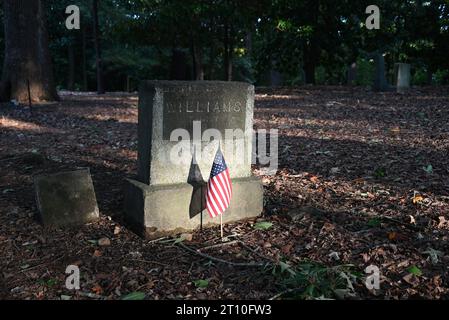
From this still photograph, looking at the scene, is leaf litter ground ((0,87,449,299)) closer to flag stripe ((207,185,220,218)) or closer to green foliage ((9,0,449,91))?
flag stripe ((207,185,220,218))

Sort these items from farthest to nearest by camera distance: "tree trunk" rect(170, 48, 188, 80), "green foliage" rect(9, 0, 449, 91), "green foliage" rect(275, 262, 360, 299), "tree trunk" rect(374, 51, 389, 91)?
1. "tree trunk" rect(170, 48, 188, 80)
2. "green foliage" rect(9, 0, 449, 91)
3. "tree trunk" rect(374, 51, 389, 91)
4. "green foliage" rect(275, 262, 360, 299)

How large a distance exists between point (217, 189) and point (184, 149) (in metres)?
0.57

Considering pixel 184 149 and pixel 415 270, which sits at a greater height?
pixel 184 149

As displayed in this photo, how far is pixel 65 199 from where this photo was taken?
484 centimetres

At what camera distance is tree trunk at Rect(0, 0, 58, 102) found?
46.0 ft

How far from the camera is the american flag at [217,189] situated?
14.9 ft

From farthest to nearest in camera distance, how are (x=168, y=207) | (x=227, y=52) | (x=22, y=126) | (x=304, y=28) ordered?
(x=227, y=52) → (x=304, y=28) → (x=22, y=126) → (x=168, y=207)

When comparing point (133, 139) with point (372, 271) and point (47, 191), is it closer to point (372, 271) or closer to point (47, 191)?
point (47, 191)

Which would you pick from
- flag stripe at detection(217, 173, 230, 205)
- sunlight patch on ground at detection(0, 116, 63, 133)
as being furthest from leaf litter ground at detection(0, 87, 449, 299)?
sunlight patch on ground at detection(0, 116, 63, 133)

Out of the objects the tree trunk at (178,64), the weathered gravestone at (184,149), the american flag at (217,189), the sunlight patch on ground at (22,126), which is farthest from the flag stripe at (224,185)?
the tree trunk at (178,64)

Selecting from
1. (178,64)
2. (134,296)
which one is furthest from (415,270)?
(178,64)

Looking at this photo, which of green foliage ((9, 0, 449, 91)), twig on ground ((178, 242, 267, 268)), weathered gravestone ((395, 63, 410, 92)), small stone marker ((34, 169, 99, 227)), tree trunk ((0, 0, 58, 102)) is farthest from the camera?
green foliage ((9, 0, 449, 91))

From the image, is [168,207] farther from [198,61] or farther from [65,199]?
[198,61]

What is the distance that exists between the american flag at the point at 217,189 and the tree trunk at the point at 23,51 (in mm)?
11412
